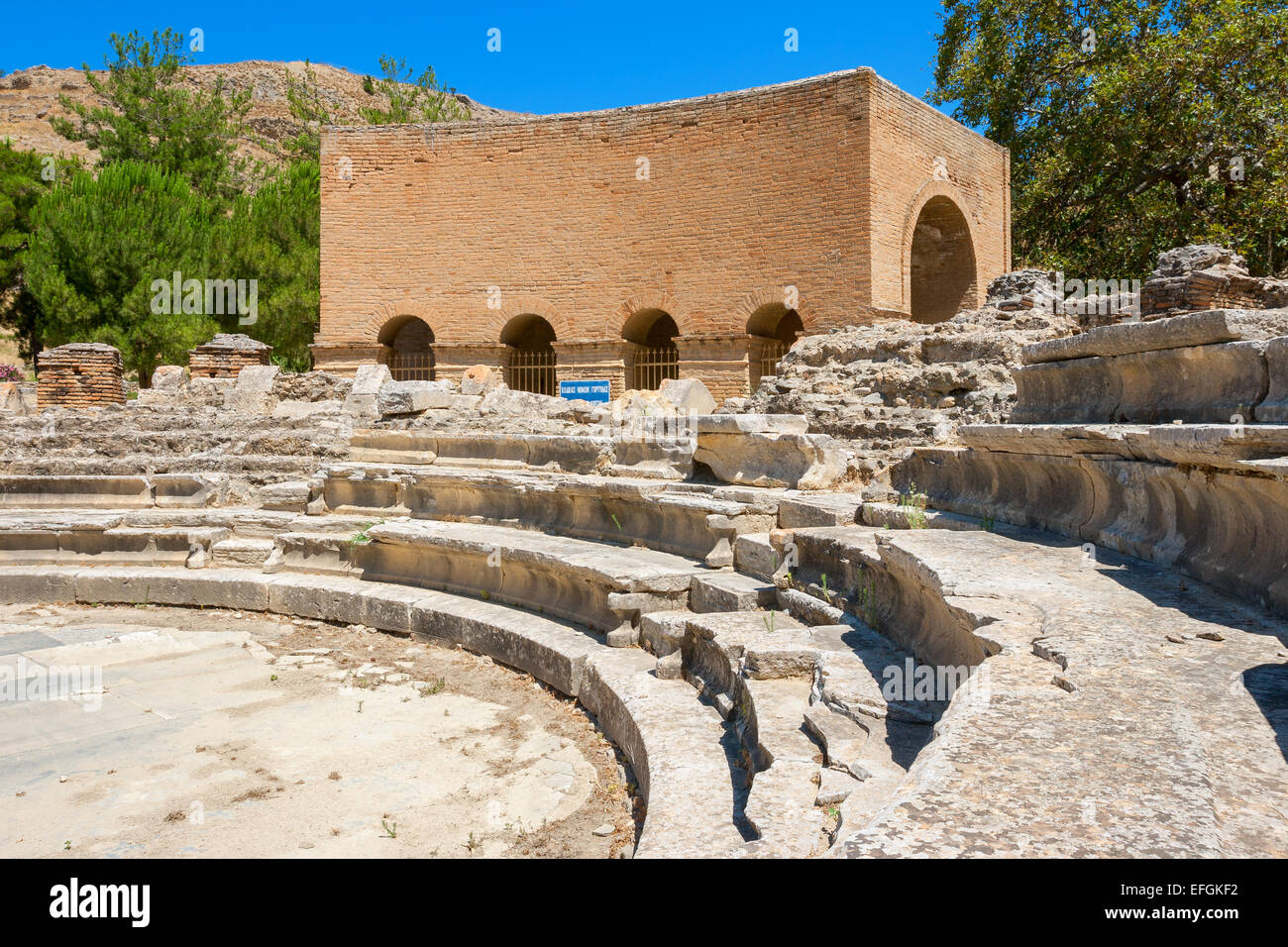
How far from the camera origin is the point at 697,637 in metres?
4.67

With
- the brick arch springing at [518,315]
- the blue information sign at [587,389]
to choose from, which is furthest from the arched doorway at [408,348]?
the blue information sign at [587,389]

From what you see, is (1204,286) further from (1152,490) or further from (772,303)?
(1152,490)

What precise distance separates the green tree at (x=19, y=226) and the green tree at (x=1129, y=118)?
24123mm

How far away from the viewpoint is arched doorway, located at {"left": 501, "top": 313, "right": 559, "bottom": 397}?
17359 millimetres

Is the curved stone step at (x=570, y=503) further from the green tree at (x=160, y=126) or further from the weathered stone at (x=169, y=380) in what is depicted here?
the green tree at (x=160, y=126)

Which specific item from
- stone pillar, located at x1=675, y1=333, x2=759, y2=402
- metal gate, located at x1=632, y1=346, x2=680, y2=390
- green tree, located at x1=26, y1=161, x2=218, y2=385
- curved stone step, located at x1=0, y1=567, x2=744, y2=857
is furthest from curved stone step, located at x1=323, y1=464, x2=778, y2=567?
green tree, located at x1=26, y1=161, x2=218, y2=385

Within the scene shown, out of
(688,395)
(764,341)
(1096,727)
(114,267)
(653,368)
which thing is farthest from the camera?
(114,267)

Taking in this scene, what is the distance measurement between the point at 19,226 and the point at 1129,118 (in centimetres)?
2786

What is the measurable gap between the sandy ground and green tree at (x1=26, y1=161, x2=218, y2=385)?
1645 cm

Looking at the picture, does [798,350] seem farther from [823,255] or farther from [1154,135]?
[1154,135]

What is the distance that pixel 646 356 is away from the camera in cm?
1769

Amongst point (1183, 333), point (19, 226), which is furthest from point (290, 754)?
point (19, 226)

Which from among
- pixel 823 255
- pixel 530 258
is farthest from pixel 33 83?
pixel 823 255

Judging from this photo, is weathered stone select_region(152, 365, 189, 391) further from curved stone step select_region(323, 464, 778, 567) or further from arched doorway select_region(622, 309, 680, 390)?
arched doorway select_region(622, 309, 680, 390)
